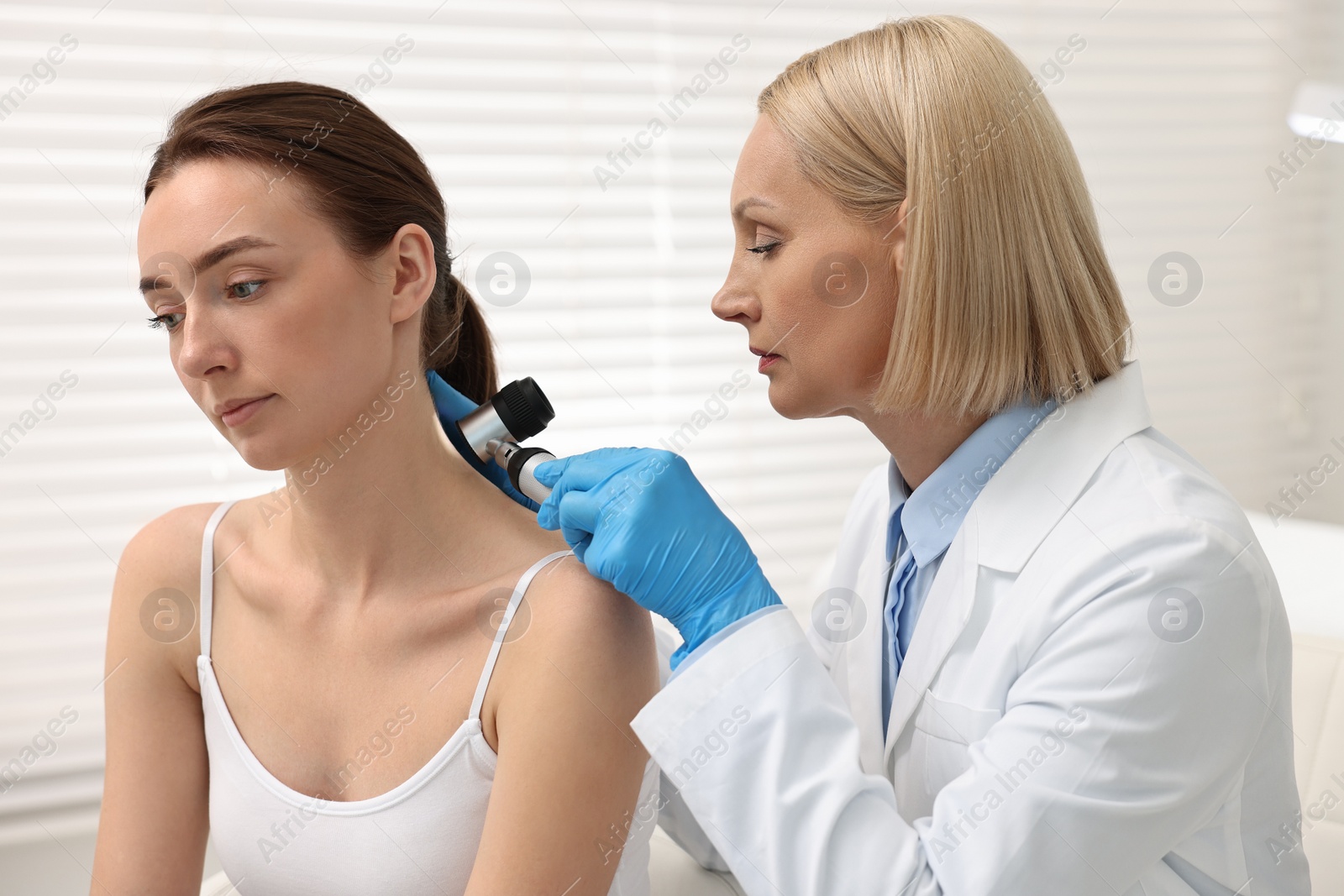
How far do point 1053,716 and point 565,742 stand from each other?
16.2 inches

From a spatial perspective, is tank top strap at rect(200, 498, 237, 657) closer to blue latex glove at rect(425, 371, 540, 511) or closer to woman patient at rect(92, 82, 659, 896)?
woman patient at rect(92, 82, 659, 896)

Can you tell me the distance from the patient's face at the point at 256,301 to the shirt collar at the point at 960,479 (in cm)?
58

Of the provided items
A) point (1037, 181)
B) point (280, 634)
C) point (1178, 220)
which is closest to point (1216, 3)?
point (1178, 220)

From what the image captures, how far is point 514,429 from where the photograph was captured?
1.08 meters

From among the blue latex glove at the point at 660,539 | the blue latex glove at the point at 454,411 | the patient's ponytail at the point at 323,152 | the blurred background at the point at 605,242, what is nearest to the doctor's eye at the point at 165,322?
the patient's ponytail at the point at 323,152

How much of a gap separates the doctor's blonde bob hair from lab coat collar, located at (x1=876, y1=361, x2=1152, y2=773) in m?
0.04

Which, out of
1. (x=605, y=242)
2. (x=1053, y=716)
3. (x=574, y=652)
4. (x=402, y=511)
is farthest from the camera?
(x=605, y=242)

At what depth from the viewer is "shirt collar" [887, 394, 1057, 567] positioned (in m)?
1.07

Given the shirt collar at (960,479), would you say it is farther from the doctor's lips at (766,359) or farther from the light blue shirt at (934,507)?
the doctor's lips at (766,359)

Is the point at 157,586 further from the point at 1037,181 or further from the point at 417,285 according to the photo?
the point at 1037,181

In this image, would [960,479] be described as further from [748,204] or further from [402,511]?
[402,511]

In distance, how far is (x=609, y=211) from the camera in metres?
1.95

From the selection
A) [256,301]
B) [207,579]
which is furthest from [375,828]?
[256,301]

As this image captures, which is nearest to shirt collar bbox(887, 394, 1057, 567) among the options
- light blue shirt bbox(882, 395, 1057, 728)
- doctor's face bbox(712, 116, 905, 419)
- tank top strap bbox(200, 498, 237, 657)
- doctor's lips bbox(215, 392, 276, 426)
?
light blue shirt bbox(882, 395, 1057, 728)
